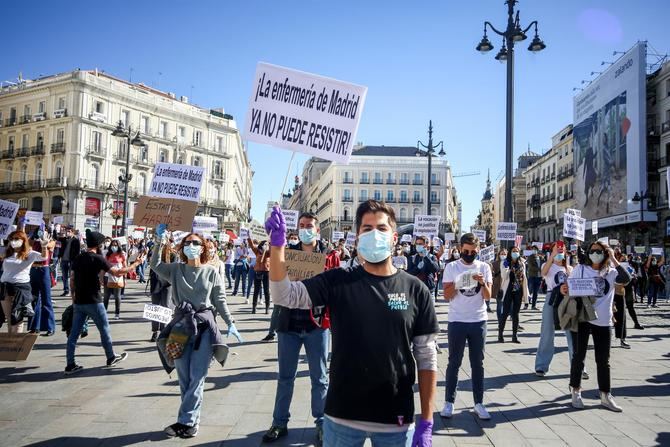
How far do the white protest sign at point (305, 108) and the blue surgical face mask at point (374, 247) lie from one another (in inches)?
75.1

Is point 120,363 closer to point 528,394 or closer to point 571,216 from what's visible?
point 528,394

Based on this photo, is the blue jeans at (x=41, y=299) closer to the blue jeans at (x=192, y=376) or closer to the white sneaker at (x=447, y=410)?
the blue jeans at (x=192, y=376)

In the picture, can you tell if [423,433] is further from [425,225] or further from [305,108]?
[425,225]

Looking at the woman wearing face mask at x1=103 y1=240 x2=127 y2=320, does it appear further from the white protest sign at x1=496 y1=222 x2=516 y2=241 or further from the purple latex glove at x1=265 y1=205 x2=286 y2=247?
the white protest sign at x1=496 y1=222 x2=516 y2=241

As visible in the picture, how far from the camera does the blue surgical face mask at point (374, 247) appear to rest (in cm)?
248

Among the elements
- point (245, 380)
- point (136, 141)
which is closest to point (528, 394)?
point (245, 380)

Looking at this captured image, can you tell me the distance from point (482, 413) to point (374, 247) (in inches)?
128

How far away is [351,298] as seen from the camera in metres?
2.41

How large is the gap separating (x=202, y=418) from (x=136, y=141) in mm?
19423

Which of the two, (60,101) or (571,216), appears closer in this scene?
(571,216)

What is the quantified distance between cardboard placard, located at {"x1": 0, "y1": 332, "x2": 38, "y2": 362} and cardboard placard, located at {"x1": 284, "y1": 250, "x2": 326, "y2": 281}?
364 cm

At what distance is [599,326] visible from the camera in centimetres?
551

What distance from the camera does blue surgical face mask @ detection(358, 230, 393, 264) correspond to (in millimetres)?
2484

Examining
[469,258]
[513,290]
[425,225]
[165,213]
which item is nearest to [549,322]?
[469,258]
